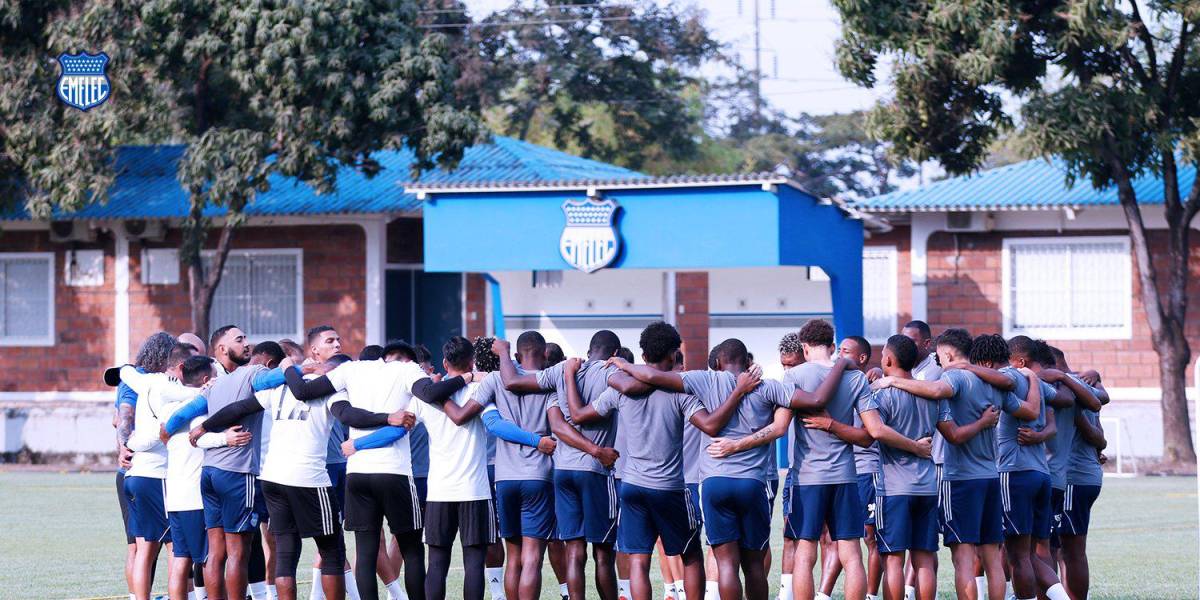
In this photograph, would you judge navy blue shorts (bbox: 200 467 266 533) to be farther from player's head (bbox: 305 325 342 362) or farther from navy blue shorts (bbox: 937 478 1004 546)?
navy blue shorts (bbox: 937 478 1004 546)

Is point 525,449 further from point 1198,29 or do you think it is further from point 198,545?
point 1198,29

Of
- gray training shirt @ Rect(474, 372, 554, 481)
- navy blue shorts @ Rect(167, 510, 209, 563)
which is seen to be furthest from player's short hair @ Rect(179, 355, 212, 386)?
gray training shirt @ Rect(474, 372, 554, 481)

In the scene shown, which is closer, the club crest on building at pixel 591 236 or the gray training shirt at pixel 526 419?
the gray training shirt at pixel 526 419

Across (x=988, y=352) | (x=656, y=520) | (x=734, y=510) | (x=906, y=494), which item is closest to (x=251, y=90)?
(x=656, y=520)

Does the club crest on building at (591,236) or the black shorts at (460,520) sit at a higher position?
the club crest on building at (591,236)

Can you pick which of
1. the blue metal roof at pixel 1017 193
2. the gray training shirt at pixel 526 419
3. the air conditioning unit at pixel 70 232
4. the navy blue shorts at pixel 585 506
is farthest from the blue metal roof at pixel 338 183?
the navy blue shorts at pixel 585 506

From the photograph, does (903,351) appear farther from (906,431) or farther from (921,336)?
(921,336)

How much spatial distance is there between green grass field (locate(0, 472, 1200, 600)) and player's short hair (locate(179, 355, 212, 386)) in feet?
7.04

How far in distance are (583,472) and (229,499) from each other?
2105mm

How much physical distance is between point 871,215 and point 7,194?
13.0 metres

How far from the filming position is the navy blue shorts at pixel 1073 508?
10.2 m

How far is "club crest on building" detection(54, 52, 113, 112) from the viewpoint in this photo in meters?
22.5

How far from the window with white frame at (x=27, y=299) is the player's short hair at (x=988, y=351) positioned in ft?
66.1

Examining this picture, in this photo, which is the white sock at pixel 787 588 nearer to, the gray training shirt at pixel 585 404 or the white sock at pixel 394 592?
the gray training shirt at pixel 585 404
